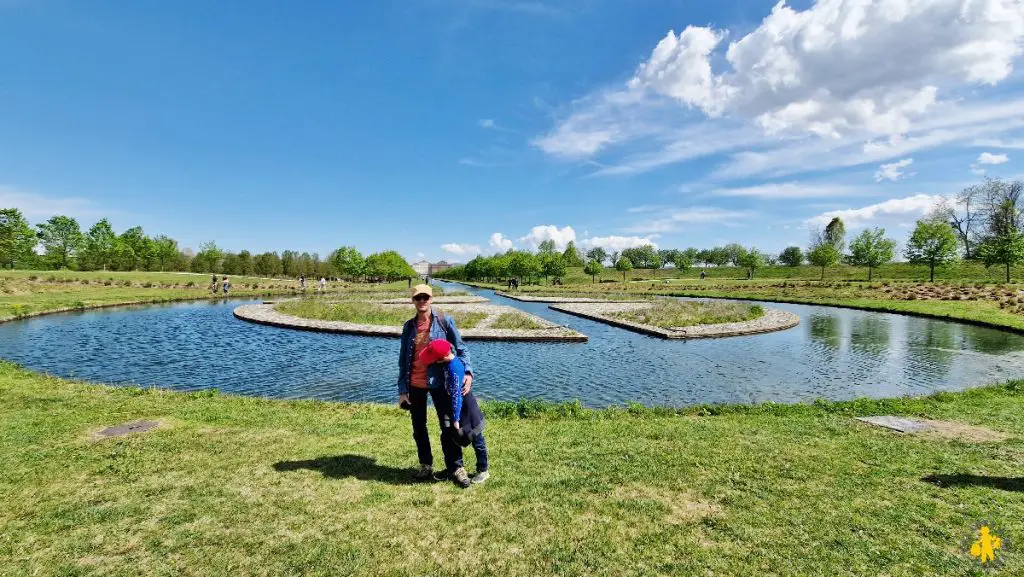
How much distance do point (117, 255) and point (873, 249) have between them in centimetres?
13457

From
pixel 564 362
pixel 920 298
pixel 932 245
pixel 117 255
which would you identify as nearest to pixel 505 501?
pixel 564 362

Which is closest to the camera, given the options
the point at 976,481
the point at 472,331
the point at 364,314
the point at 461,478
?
the point at 461,478

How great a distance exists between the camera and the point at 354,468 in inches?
262

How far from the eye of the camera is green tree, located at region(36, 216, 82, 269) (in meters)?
85.3

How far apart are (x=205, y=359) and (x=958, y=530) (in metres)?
19.9

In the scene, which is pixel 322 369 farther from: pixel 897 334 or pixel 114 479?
pixel 897 334

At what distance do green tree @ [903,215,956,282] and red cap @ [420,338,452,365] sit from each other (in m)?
75.9

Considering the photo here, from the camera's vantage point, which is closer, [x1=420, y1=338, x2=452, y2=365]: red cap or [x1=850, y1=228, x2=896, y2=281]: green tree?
[x1=420, y1=338, x2=452, y2=365]: red cap

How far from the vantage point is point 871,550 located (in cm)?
457

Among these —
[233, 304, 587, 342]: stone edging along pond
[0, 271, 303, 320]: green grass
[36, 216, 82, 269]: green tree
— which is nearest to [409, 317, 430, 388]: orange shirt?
[233, 304, 587, 342]: stone edging along pond

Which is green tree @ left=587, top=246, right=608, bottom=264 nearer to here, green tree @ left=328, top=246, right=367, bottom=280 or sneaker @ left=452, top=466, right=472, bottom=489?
green tree @ left=328, top=246, right=367, bottom=280

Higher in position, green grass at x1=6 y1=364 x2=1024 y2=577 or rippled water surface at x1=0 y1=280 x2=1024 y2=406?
green grass at x1=6 y1=364 x2=1024 y2=577

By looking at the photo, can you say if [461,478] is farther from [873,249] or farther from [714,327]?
[873,249]

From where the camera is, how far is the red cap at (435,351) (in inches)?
225
